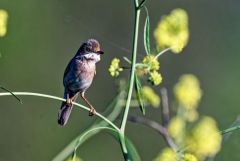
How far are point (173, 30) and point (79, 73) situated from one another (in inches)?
12.2

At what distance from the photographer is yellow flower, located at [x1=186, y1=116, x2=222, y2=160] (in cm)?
173

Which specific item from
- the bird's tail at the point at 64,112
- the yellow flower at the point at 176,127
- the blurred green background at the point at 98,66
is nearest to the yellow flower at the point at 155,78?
the yellow flower at the point at 176,127

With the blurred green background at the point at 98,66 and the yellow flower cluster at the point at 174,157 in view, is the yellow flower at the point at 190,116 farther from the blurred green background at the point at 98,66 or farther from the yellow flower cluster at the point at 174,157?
the blurred green background at the point at 98,66

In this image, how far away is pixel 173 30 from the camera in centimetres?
199

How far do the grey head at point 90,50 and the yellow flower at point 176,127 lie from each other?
0.25 m

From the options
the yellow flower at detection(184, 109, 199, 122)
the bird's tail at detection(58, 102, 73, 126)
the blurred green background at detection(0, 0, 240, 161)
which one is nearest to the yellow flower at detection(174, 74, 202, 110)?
the yellow flower at detection(184, 109, 199, 122)

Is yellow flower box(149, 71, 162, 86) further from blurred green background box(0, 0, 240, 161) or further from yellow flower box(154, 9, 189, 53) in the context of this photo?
blurred green background box(0, 0, 240, 161)

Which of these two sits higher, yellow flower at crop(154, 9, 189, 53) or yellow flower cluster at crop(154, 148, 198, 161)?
yellow flower at crop(154, 9, 189, 53)

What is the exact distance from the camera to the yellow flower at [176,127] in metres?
1.82

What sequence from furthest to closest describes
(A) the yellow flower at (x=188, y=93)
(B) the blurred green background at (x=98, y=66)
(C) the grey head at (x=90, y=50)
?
(B) the blurred green background at (x=98, y=66) < (C) the grey head at (x=90, y=50) < (A) the yellow flower at (x=188, y=93)

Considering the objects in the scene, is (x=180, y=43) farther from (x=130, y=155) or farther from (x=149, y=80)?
(x=130, y=155)

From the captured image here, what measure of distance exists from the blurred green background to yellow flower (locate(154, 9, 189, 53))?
2.63 metres

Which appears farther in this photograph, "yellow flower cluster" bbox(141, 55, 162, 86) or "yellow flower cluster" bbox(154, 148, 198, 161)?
"yellow flower cluster" bbox(141, 55, 162, 86)

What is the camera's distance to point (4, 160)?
207 inches
